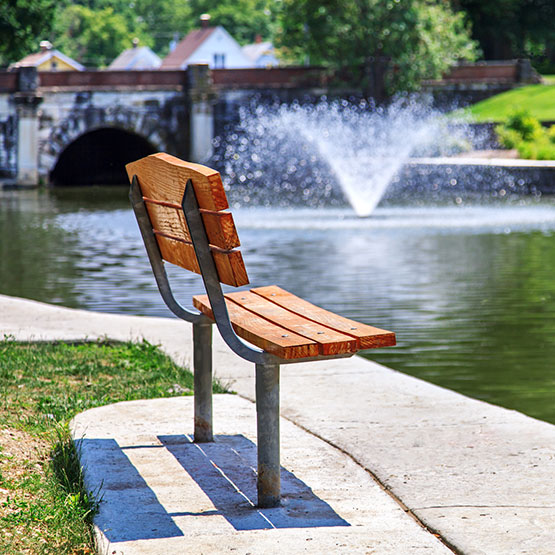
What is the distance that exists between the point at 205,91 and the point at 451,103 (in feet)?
30.9

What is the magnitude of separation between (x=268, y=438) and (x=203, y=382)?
0.77m

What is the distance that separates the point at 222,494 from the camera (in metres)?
3.60

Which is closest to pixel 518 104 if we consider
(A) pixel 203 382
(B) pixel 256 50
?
(A) pixel 203 382

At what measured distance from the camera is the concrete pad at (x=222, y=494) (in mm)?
3125

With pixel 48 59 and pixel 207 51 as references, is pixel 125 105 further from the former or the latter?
pixel 48 59

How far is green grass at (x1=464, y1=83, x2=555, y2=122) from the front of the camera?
1449 inches

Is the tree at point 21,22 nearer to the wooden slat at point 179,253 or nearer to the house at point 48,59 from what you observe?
the house at point 48,59

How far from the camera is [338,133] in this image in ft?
130

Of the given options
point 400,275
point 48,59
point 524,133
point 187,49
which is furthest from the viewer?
point 48,59

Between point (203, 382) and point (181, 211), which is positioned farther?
point (203, 382)

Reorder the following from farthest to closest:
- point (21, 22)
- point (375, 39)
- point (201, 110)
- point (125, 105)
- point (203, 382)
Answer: point (125, 105) → point (201, 110) → point (21, 22) → point (375, 39) → point (203, 382)

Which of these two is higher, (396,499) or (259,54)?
(259,54)

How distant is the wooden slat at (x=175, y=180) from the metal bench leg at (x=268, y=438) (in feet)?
1.95

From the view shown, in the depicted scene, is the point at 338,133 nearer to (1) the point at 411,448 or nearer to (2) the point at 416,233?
(2) the point at 416,233
